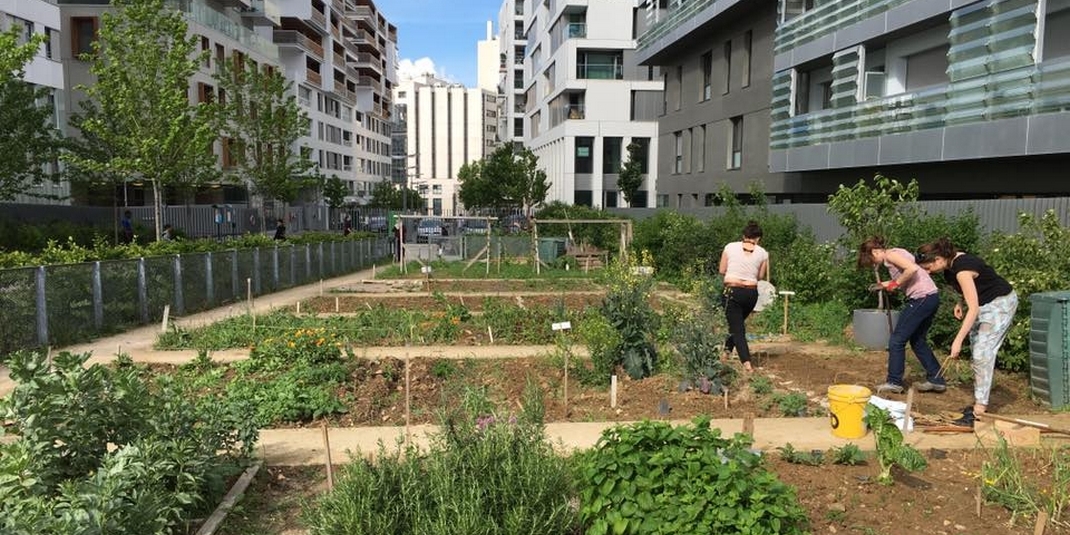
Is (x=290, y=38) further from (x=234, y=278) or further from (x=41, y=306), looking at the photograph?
(x=41, y=306)

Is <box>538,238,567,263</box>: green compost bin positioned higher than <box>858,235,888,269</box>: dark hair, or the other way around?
<box>858,235,888,269</box>: dark hair

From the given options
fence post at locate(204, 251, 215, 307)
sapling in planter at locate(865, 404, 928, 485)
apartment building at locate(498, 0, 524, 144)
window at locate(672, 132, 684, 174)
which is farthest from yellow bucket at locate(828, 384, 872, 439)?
apartment building at locate(498, 0, 524, 144)

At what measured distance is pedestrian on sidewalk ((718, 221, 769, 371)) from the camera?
802 centimetres

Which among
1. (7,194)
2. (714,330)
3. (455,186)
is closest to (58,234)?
(7,194)

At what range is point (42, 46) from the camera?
30.3m

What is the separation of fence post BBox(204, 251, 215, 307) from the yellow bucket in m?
13.0

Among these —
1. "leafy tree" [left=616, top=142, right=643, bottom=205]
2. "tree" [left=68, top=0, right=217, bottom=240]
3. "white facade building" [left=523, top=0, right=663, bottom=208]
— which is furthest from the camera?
"white facade building" [left=523, top=0, right=663, bottom=208]

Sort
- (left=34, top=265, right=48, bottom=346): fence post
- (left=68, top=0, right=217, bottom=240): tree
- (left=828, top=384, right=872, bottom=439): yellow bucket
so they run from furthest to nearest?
1. (left=68, top=0, right=217, bottom=240): tree
2. (left=34, top=265, right=48, bottom=346): fence post
3. (left=828, top=384, right=872, bottom=439): yellow bucket

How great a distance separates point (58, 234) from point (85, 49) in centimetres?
1944

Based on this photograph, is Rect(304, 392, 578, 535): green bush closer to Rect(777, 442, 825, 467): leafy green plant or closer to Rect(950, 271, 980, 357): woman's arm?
Rect(777, 442, 825, 467): leafy green plant

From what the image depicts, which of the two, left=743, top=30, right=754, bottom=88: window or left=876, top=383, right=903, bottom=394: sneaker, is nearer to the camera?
left=876, top=383, right=903, bottom=394: sneaker

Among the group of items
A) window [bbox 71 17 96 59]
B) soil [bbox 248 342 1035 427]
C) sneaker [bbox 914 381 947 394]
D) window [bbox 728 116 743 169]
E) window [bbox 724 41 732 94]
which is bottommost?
soil [bbox 248 342 1035 427]

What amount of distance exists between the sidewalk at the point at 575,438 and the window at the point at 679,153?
2638 cm

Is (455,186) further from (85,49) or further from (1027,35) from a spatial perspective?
(1027,35)
